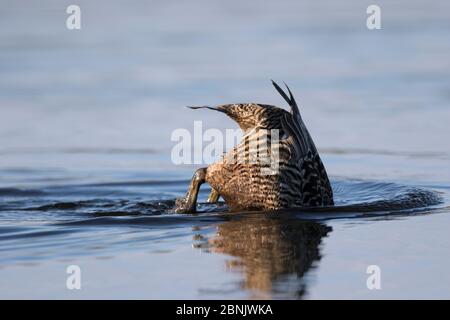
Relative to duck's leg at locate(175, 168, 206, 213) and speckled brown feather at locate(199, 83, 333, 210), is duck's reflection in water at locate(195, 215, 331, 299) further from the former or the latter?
duck's leg at locate(175, 168, 206, 213)

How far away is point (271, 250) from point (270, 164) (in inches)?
53.5

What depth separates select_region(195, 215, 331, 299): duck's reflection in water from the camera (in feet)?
21.6

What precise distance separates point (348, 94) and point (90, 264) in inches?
303

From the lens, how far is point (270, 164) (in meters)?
8.82

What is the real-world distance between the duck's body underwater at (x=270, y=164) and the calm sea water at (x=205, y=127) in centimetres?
18

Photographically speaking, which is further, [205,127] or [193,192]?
[205,127]

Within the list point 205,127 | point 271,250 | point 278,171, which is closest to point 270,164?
point 278,171

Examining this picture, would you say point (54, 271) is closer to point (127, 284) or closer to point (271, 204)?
point (127, 284)

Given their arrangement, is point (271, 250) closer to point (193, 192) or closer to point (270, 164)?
point (270, 164)

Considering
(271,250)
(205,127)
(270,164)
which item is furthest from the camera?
(205,127)

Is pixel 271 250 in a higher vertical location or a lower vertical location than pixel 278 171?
lower

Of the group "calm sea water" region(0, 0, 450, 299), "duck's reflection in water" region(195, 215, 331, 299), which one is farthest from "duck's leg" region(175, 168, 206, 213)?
"duck's reflection in water" region(195, 215, 331, 299)

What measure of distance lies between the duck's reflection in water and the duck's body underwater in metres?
0.24
